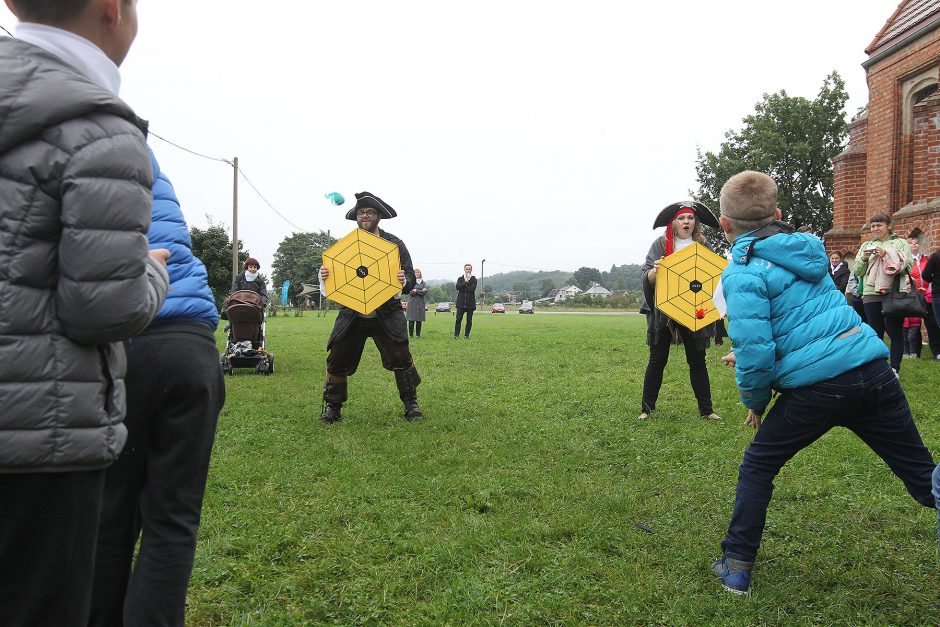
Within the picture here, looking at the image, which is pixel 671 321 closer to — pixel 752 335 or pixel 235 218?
pixel 752 335

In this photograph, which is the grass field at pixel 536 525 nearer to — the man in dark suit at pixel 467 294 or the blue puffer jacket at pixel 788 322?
the blue puffer jacket at pixel 788 322

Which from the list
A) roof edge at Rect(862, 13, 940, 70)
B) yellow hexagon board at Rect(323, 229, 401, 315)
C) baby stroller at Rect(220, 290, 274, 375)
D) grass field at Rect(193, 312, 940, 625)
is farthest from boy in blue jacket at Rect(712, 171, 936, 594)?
roof edge at Rect(862, 13, 940, 70)

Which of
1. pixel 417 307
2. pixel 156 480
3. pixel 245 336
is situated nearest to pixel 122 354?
pixel 156 480

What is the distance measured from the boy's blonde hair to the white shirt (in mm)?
2668

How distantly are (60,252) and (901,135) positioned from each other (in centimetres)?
1809

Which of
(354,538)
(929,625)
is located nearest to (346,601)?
(354,538)

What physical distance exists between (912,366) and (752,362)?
8812 millimetres

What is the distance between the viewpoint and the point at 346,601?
3023mm

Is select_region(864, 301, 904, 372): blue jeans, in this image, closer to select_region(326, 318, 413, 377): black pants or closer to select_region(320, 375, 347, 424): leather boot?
select_region(326, 318, 413, 377): black pants

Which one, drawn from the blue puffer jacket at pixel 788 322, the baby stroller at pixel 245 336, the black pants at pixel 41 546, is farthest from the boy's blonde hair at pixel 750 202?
the baby stroller at pixel 245 336

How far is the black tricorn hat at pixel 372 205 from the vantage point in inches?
257

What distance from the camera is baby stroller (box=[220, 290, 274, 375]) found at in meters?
10.6

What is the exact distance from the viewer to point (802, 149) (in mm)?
39969

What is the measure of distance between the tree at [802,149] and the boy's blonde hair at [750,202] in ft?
129
